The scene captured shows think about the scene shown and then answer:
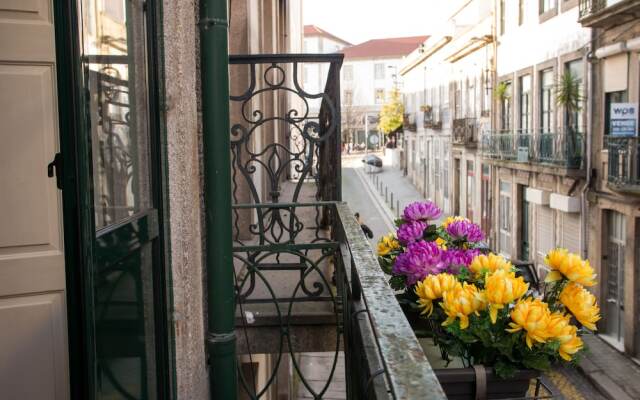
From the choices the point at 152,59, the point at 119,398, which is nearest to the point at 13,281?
the point at 119,398

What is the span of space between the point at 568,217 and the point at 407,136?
29.1m

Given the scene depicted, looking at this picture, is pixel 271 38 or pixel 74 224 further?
pixel 271 38

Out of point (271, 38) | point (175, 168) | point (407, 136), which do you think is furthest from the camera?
point (407, 136)

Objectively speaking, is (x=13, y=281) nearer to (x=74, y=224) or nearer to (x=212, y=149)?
(x=74, y=224)

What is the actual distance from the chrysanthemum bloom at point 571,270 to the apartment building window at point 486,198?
23.0 meters

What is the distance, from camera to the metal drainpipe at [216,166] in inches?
102

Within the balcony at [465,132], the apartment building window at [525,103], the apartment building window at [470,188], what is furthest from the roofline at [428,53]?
the apartment building window at [525,103]

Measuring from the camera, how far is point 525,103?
846 inches

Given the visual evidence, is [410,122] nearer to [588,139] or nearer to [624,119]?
[588,139]

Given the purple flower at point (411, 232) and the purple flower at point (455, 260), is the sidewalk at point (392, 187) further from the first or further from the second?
the purple flower at point (455, 260)

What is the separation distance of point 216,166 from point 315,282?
164cm

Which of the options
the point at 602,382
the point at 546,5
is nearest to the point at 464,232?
the point at 602,382

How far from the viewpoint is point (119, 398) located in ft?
5.79

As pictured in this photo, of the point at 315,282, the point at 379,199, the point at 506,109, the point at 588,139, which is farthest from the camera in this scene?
the point at 379,199
